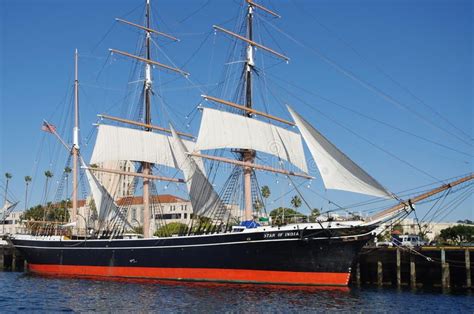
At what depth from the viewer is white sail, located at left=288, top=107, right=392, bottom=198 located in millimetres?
34875

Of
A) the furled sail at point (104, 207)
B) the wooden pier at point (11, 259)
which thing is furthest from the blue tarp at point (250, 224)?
the wooden pier at point (11, 259)

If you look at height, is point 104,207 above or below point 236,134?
below

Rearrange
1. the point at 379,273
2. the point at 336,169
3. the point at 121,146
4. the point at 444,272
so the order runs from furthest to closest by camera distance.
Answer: the point at 121,146 < the point at 379,273 < the point at 444,272 < the point at 336,169

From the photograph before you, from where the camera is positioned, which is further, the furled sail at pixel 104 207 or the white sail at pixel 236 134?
the furled sail at pixel 104 207

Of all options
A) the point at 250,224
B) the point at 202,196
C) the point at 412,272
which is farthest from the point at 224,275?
the point at 412,272

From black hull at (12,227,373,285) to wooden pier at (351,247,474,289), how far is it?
526 cm

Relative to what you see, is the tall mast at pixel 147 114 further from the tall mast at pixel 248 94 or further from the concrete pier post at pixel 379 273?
the concrete pier post at pixel 379 273

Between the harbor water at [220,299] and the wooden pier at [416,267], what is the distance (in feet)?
8.10

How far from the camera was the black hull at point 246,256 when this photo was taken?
36156mm

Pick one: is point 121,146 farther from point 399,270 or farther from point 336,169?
point 399,270

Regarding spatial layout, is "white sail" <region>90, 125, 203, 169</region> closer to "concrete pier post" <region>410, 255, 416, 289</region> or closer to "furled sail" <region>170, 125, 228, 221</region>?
"furled sail" <region>170, 125, 228, 221</region>

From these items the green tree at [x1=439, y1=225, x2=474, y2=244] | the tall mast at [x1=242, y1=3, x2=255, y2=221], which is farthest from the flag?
the green tree at [x1=439, y1=225, x2=474, y2=244]

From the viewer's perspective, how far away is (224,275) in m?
39.2

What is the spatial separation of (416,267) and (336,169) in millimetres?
9516
